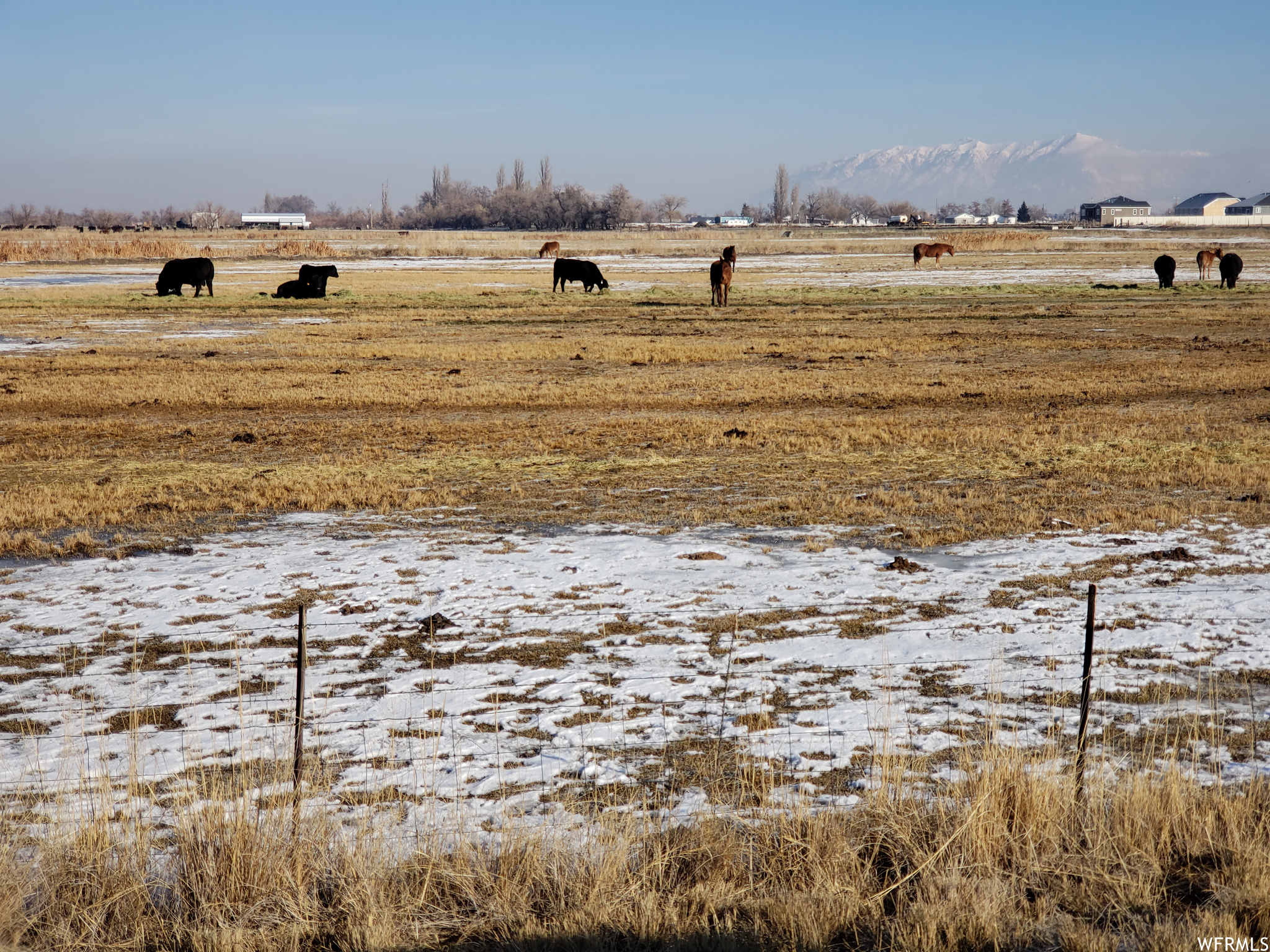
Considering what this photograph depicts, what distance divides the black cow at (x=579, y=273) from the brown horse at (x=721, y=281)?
715cm

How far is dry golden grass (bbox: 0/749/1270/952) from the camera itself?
3.89 metres

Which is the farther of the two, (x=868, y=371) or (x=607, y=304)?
(x=607, y=304)

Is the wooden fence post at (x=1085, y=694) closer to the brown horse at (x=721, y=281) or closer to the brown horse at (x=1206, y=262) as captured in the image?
the brown horse at (x=721, y=281)

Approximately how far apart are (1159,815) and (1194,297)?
36288 millimetres

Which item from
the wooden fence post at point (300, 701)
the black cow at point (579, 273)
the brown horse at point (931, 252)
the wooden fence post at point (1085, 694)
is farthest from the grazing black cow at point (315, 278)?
the wooden fence post at point (1085, 694)

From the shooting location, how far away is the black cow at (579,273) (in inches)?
1603

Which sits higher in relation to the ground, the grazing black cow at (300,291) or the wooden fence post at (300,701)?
the grazing black cow at (300,291)

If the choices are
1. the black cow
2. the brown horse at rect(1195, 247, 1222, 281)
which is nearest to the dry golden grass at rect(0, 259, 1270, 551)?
the black cow

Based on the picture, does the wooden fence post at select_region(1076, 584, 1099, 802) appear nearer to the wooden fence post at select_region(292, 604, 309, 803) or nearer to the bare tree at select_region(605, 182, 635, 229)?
the wooden fence post at select_region(292, 604, 309, 803)

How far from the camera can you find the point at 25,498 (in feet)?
36.4

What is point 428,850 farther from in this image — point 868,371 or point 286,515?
point 868,371

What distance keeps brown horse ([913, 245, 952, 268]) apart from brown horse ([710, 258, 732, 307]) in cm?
2487

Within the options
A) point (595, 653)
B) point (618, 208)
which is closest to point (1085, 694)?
point (595, 653)

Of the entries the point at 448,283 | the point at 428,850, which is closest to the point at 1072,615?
the point at 428,850
